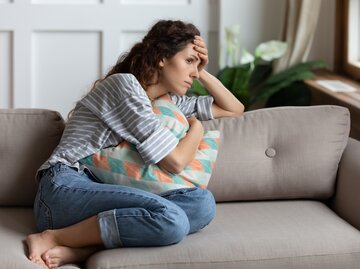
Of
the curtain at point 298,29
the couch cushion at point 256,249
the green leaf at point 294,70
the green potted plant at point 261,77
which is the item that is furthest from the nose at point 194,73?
A: the curtain at point 298,29

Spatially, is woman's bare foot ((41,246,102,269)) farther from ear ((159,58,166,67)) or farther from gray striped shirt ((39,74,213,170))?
ear ((159,58,166,67))

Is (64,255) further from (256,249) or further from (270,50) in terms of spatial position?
(270,50)

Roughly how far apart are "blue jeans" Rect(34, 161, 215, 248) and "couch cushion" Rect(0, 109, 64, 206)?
0.48 feet

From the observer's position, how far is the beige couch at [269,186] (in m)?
2.18

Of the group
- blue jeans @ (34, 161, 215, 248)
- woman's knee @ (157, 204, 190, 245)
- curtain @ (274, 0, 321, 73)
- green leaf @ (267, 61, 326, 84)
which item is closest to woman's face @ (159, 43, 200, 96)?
blue jeans @ (34, 161, 215, 248)

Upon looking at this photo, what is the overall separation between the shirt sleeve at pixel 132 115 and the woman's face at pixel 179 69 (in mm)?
124

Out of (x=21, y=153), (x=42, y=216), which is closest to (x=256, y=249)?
(x=42, y=216)

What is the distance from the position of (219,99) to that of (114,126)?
0.43 m

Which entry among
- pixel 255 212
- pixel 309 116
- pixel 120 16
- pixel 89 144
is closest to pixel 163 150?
pixel 89 144

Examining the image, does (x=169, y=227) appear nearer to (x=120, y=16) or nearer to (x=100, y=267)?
(x=100, y=267)

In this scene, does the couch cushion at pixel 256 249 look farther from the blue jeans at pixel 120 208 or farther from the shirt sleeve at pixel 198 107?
the shirt sleeve at pixel 198 107

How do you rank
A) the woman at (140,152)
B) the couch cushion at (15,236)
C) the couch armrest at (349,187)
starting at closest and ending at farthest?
the couch cushion at (15,236) < the woman at (140,152) < the couch armrest at (349,187)

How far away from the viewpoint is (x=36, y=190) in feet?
8.21

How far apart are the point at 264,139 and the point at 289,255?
534 millimetres
